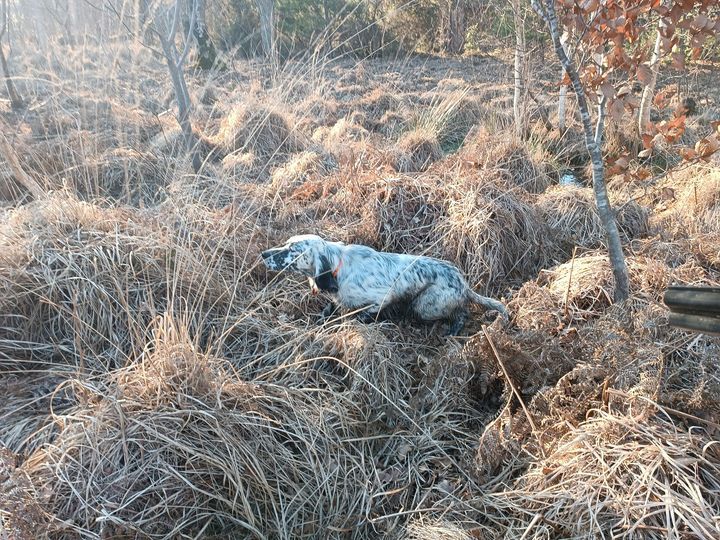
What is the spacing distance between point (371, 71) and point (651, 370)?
36.3 feet

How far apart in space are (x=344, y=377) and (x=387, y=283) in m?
0.90

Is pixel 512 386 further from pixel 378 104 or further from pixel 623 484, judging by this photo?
pixel 378 104

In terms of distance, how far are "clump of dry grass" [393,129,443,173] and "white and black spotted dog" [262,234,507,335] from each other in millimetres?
2539

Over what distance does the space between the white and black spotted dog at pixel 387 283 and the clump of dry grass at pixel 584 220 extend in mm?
1605

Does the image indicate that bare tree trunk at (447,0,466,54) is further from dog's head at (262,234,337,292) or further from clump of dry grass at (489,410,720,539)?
clump of dry grass at (489,410,720,539)

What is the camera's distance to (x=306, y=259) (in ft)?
11.9

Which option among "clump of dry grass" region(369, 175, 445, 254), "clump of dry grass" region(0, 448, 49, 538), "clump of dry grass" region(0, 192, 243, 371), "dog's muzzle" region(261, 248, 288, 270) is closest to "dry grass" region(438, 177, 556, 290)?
"clump of dry grass" region(369, 175, 445, 254)

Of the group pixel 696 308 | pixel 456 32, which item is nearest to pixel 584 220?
pixel 696 308

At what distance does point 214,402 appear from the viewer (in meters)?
2.66

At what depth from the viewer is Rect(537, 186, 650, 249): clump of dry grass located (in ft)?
16.2

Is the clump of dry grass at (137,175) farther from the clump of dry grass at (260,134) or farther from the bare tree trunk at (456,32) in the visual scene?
the bare tree trunk at (456,32)

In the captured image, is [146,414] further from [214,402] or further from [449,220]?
[449,220]

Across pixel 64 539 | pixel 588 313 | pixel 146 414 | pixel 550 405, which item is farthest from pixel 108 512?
pixel 588 313

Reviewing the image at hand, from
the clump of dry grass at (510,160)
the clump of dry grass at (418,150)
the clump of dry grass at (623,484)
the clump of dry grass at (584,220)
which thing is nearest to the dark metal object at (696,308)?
the clump of dry grass at (623,484)
